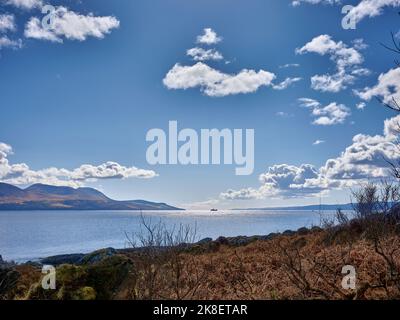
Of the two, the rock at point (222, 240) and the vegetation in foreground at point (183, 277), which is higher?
the vegetation in foreground at point (183, 277)

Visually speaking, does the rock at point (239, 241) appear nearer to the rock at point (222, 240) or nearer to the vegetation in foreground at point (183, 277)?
the rock at point (222, 240)

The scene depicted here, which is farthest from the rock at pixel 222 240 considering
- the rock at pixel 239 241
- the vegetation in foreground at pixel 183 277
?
the vegetation in foreground at pixel 183 277

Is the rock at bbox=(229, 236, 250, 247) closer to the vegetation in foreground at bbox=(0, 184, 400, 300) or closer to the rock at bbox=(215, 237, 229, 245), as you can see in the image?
the rock at bbox=(215, 237, 229, 245)

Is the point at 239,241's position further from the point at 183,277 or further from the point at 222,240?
the point at 183,277

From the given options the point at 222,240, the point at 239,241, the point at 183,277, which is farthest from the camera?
the point at 239,241

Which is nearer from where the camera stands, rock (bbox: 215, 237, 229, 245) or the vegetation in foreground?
the vegetation in foreground

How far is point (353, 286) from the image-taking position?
7.79m

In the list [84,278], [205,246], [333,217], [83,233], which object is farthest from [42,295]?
[83,233]

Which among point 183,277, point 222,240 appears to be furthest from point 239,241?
point 183,277

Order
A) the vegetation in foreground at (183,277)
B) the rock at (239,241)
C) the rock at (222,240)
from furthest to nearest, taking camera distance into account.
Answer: the rock at (239,241) < the rock at (222,240) < the vegetation in foreground at (183,277)

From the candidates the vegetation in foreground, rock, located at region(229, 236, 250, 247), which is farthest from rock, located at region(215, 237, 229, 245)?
the vegetation in foreground

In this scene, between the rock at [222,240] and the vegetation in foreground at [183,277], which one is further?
the rock at [222,240]

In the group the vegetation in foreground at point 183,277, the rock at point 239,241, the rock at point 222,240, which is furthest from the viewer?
the rock at point 239,241
